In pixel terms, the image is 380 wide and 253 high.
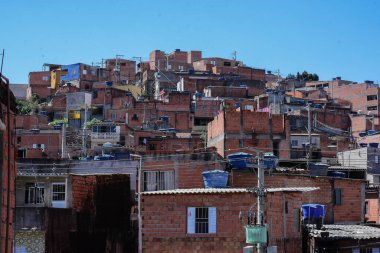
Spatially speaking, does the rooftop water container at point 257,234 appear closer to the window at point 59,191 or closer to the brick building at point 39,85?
the window at point 59,191

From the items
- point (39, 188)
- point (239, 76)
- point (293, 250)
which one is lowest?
point (293, 250)

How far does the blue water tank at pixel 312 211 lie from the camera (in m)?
34.8

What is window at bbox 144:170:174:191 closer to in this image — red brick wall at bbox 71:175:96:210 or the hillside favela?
the hillside favela

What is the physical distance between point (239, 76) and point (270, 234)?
74558mm

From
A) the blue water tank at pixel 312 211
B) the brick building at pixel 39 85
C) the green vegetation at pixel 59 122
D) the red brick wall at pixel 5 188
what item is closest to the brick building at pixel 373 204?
the blue water tank at pixel 312 211

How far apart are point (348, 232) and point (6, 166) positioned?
74.6ft

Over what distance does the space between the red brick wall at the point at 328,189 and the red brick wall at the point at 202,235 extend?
5.97 m

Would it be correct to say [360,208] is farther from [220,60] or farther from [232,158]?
[220,60]

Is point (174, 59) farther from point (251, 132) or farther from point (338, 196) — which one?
point (338, 196)

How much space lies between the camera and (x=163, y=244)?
30.5 metres

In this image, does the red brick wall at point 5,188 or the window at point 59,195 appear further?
the window at point 59,195

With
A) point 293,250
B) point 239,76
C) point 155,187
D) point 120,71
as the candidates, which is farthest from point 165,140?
point 120,71

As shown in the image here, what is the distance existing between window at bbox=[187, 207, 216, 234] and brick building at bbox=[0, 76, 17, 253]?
54.9ft

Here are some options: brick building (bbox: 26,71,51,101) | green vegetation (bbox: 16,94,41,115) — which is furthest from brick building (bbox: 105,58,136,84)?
green vegetation (bbox: 16,94,41,115)
